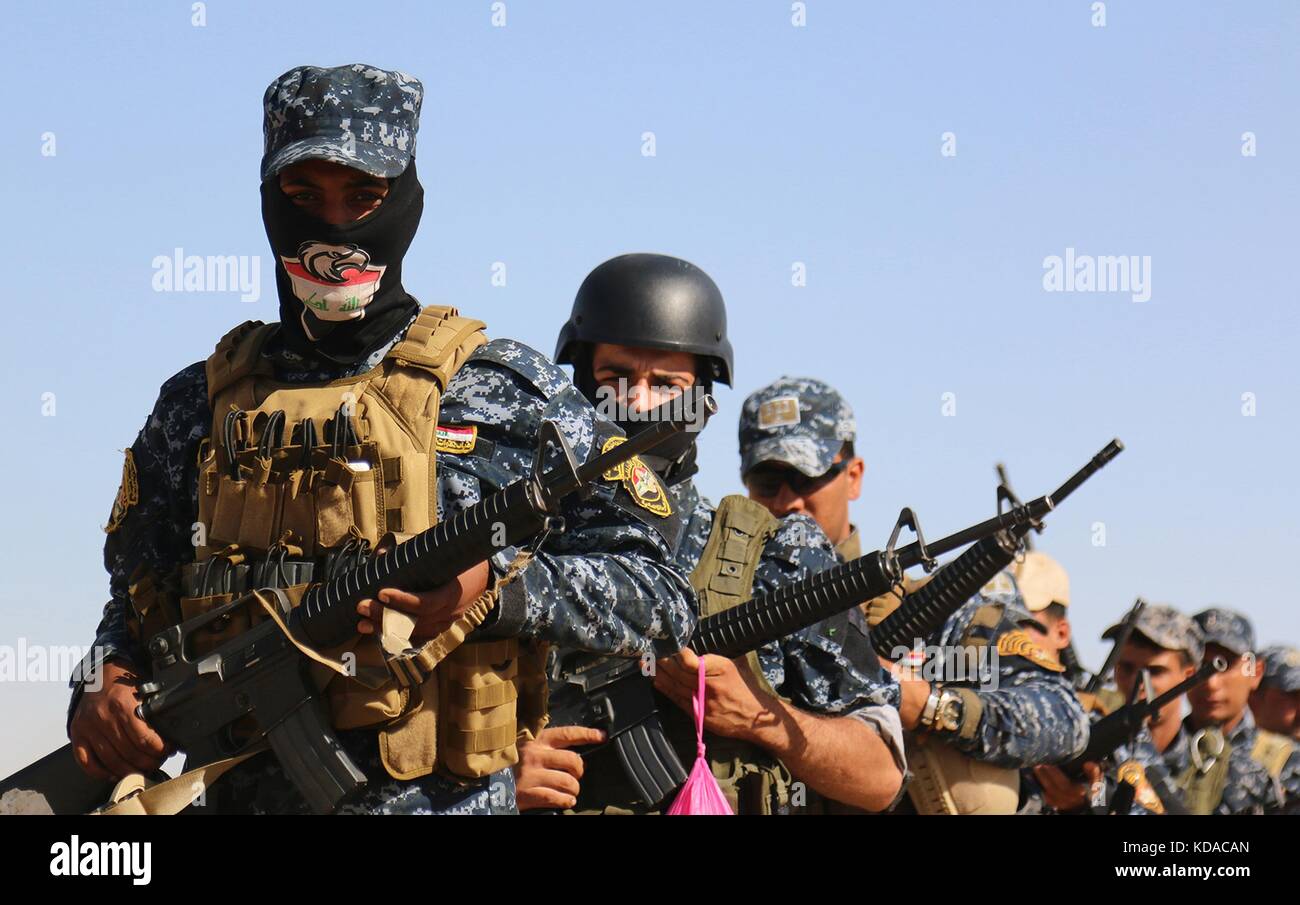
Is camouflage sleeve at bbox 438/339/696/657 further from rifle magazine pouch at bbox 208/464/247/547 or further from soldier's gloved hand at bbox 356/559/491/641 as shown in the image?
rifle magazine pouch at bbox 208/464/247/547

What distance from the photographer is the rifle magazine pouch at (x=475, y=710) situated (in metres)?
4.18

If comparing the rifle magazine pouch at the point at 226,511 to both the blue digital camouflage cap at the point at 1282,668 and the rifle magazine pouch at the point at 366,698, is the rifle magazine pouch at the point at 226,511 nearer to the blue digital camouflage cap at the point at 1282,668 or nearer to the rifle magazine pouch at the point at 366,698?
the rifle magazine pouch at the point at 366,698

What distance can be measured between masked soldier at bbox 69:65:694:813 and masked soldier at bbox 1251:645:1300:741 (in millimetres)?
9182

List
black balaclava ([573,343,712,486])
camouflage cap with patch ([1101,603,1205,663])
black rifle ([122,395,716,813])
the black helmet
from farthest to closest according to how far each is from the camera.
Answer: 1. camouflage cap with patch ([1101,603,1205,663])
2. the black helmet
3. black balaclava ([573,343,712,486])
4. black rifle ([122,395,716,813])

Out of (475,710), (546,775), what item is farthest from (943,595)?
(475,710)

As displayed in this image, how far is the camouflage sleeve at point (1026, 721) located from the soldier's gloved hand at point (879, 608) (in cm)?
48

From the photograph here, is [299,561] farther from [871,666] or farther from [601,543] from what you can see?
[871,666]

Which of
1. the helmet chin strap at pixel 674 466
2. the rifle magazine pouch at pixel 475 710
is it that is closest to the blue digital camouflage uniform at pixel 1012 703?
the helmet chin strap at pixel 674 466

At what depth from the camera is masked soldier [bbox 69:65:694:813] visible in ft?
13.7

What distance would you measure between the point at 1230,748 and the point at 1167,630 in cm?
87

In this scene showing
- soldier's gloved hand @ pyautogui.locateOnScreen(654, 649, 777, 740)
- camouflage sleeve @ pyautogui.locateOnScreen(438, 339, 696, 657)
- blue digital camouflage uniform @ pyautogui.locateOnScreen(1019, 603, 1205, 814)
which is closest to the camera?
camouflage sleeve @ pyautogui.locateOnScreen(438, 339, 696, 657)

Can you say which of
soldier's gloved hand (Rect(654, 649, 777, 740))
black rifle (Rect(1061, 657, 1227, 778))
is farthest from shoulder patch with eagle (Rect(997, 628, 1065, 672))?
soldier's gloved hand (Rect(654, 649, 777, 740))

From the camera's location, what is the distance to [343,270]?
14.4 feet
